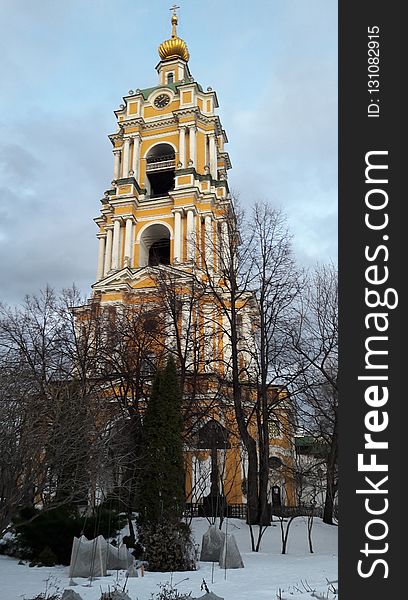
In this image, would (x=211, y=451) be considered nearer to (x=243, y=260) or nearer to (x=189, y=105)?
(x=243, y=260)

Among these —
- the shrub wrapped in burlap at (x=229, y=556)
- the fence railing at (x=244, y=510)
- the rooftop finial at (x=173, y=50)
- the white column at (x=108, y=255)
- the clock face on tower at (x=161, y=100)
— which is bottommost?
the fence railing at (x=244, y=510)

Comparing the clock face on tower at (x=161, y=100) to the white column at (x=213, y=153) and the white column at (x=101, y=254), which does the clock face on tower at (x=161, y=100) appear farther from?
the white column at (x=101, y=254)

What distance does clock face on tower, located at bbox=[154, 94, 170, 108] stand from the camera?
4097cm

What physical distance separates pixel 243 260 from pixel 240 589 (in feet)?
41.5

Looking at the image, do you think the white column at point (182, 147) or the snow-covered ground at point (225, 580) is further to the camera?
the white column at point (182, 147)

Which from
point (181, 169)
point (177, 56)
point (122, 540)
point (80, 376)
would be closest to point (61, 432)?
point (122, 540)

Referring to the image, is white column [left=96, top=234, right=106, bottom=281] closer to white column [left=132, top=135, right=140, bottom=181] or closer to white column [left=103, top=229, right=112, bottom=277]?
white column [left=103, top=229, right=112, bottom=277]

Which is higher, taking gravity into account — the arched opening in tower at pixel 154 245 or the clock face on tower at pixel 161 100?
the clock face on tower at pixel 161 100

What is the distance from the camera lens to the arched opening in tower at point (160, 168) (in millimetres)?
39062

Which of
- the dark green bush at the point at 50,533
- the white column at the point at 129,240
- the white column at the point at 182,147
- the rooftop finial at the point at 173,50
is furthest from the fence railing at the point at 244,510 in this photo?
the rooftop finial at the point at 173,50

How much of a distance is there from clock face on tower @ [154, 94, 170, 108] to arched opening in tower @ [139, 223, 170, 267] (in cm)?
1010

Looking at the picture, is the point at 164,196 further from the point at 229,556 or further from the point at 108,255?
the point at 229,556

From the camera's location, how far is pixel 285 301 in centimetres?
1978

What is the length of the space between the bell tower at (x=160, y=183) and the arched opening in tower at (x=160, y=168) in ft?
0.23
